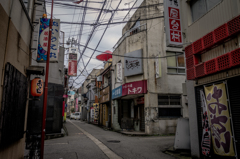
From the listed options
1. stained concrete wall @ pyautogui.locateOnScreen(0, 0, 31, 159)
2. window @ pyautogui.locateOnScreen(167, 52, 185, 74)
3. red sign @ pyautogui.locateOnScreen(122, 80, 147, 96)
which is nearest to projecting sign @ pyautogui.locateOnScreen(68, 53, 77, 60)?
red sign @ pyautogui.locateOnScreen(122, 80, 147, 96)

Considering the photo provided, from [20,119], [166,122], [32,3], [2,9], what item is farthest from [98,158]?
[166,122]

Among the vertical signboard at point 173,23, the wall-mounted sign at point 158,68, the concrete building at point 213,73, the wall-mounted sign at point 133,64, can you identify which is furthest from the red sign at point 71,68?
the concrete building at point 213,73

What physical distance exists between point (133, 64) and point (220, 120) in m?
11.5

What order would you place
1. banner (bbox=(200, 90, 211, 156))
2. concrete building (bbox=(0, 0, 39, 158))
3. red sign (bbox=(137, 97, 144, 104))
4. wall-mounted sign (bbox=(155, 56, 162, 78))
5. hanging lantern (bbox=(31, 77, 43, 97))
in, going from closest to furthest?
concrete building (bbox=(0, 0, 39, 158)) < banner (bbox=(200, 90, 211, 156)) < hanging lantern (bbox=(31, 77, 43, 97)) < wall-mounted sign (bbox=(155, 56, 162, 78)) < red sign (bbox=(137, 97, 144, 104))

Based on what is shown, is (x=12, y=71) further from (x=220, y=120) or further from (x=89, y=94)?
(x=89, y=94)

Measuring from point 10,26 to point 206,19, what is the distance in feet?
23.8

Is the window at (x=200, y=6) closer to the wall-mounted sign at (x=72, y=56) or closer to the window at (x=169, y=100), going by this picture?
the window at (x=169, y=100)

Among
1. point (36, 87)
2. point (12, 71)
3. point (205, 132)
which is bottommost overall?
point (205, 132)

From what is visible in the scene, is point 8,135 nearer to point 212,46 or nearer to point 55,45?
point 55,45

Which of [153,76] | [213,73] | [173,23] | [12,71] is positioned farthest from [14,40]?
[153,76]

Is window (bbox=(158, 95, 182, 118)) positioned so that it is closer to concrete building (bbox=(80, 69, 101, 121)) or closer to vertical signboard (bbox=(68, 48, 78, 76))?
vertical signboard (bbox=(68, 48, 78, 76))

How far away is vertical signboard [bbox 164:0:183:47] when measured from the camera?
9117 millimetres

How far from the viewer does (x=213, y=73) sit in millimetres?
6840

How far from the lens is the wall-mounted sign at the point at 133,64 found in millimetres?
16578
